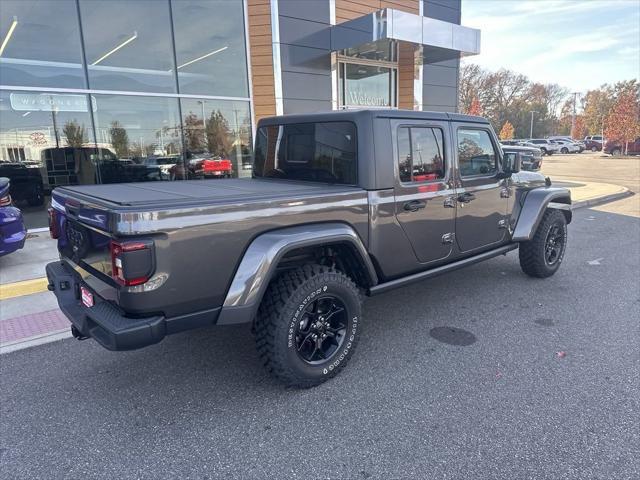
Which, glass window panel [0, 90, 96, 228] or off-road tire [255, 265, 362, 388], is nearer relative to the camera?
off-road tire [255, 265, 362, 388]

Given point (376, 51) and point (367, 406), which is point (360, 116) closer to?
point (367, 406)

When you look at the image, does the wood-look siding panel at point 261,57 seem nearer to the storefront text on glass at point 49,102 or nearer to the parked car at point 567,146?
the storefront text on glass at point 49,102

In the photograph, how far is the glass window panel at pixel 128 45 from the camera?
8422 mm

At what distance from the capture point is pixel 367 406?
2.77m

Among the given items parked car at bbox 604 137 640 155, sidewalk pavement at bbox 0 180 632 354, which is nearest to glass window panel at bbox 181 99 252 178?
sidewalk pavement at bbox 0 180 632 354

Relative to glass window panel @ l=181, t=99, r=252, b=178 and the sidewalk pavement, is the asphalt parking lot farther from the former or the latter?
glass window panel @ l=181, t=99, r=252, b=178

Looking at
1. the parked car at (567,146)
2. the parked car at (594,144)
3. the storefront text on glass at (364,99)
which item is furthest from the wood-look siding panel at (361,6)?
the parked car at (594,144)

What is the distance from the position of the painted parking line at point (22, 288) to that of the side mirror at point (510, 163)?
17.0 ft

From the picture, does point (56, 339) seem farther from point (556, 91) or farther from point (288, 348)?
point (556, 91)

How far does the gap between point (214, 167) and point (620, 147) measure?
3908cm

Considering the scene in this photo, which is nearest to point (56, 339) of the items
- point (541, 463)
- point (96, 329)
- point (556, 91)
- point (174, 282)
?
point (96, 329)

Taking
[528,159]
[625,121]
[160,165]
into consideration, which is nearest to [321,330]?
[528,159]

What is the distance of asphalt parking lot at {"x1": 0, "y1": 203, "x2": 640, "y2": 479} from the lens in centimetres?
228

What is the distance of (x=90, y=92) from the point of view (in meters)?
8.45
